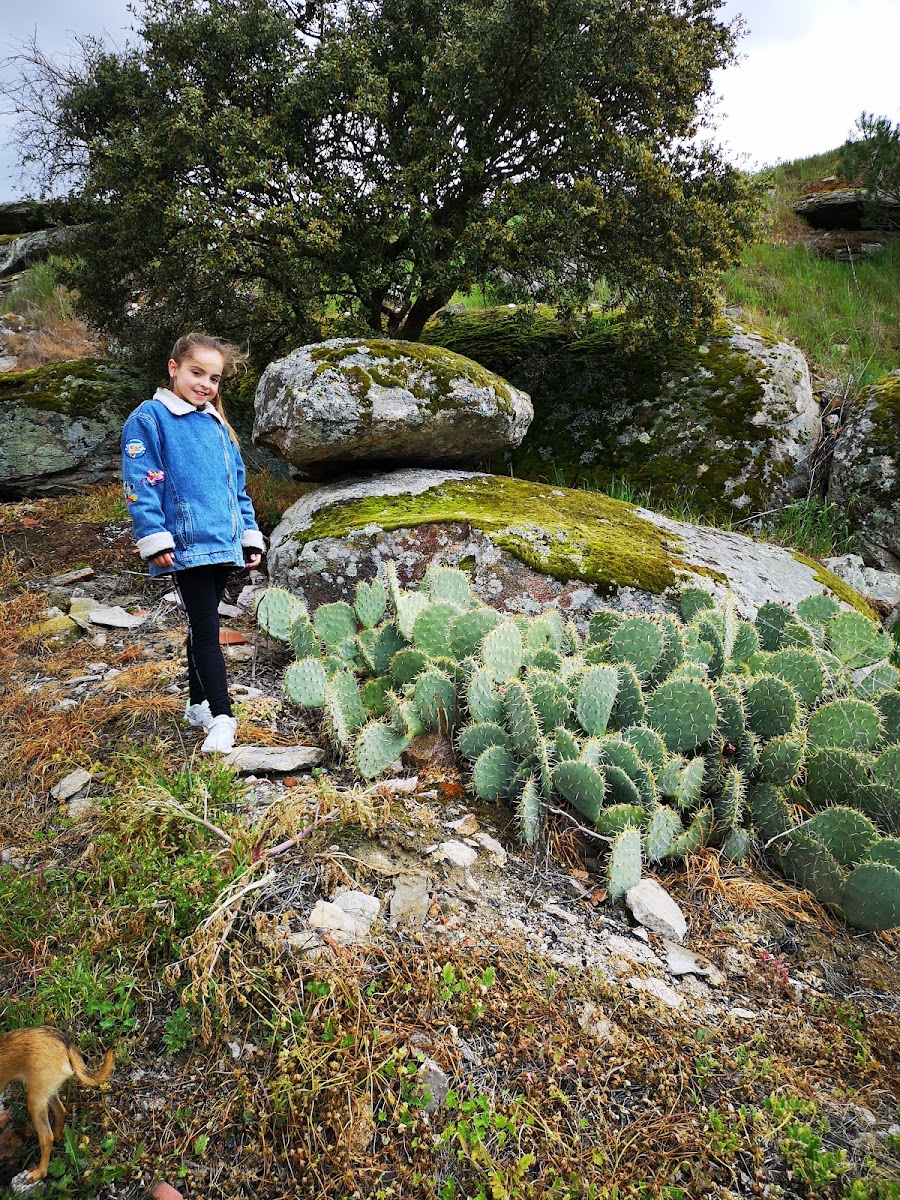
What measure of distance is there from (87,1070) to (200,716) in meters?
1.44


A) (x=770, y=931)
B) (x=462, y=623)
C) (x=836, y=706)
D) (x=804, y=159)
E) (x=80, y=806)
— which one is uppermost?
(x=804, y=159)

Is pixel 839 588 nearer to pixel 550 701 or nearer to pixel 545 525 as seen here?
pixel 545 525

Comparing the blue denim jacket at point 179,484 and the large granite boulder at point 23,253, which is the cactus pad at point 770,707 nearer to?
the blue denim jacket at point 179,484

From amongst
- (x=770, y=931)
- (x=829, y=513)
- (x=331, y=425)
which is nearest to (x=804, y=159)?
(x=829, y=513)

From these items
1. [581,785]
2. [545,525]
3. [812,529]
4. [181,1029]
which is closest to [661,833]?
[581,785]

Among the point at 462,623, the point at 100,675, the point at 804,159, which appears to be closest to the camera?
the point at 462,623

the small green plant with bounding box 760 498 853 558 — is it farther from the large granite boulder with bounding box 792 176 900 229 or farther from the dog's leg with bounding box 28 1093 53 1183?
the large granite boulder with bounding box 792 176 900 229

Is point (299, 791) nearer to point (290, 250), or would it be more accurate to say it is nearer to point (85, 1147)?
point (85, 1147)

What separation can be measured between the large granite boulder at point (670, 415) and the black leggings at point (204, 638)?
11.6 feet

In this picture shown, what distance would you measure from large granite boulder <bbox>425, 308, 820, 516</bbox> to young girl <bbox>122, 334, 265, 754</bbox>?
3.37 meters

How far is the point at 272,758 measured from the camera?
2686 mm

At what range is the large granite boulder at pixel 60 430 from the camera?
6.22m

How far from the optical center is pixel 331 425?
170 inches

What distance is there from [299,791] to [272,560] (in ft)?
6.97
